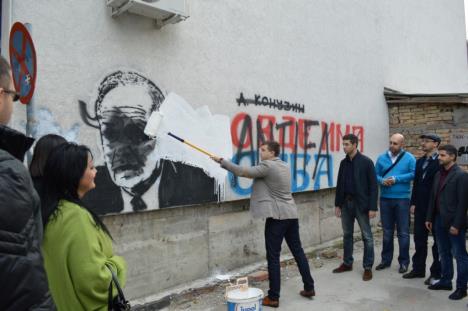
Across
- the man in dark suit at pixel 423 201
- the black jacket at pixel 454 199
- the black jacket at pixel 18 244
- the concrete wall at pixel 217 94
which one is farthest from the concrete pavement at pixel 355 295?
the black jacket at pixel 18 244

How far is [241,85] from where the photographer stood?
573 cm

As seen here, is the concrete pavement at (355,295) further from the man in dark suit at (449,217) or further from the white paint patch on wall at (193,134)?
the white paint patch on wall at (193,134)

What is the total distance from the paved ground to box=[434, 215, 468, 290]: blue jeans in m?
0.22

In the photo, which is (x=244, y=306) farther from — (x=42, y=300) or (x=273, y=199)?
(x=42, y=300)

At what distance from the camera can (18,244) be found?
1.33 meters

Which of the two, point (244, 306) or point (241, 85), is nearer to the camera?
point (244, 306)

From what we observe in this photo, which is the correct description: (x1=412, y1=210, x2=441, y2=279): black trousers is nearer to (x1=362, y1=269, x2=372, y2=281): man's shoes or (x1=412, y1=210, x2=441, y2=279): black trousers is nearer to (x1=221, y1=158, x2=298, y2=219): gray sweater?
(x1=362, y1=269, x2=372, y2=281): man's shoes

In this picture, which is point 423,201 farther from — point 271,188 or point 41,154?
point 41,154

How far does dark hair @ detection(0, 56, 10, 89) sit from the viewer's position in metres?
1.58

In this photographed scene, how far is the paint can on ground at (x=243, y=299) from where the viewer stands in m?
3.66


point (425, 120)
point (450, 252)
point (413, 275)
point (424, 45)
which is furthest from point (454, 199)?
point (424, 45)

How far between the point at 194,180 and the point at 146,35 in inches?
71.4

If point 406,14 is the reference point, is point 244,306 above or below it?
below

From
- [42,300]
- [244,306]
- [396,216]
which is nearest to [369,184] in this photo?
[396,216]
